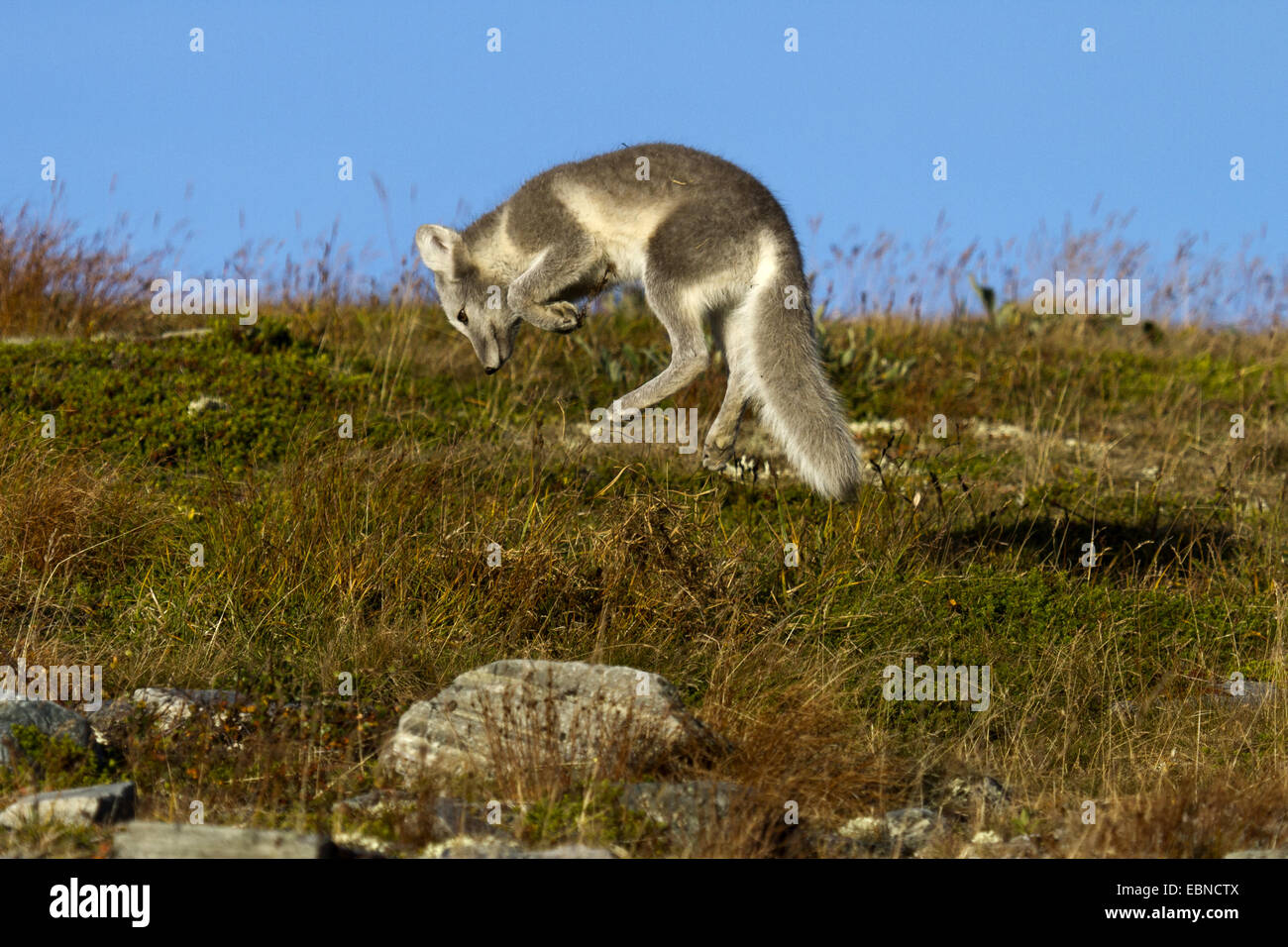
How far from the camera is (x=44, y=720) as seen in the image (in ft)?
18.3

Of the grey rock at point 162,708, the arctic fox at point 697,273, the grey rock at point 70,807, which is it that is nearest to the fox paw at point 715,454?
the arctic fox at point 697,273

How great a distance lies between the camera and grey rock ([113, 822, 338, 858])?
4.27 m

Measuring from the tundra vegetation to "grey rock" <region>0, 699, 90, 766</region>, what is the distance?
0.37 ft

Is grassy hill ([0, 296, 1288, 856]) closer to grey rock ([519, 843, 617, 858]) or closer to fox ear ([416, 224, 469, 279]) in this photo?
grey rock ([519, 843, 617, 858])

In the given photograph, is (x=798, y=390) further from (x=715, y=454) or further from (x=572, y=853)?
(x=572, y=853)

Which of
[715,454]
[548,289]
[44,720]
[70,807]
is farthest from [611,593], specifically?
[70,807]

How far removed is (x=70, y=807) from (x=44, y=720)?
3.04 feet

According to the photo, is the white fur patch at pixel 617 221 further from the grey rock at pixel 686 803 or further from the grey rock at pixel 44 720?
the grey rock at pixel 44 720

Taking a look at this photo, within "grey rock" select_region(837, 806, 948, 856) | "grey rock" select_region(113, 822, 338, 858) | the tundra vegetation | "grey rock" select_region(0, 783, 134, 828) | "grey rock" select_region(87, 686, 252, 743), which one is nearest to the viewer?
"grey rock" select_region(113, 822, 338, 858)

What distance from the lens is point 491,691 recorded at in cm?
559

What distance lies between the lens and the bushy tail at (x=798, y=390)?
700 centimetres

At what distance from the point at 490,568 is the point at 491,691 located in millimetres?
1412

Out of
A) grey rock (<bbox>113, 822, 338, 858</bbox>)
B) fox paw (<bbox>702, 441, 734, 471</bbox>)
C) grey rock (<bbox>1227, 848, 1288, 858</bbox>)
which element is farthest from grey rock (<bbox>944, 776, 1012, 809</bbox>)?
grey rock (<bbox>113, 822, 338, 858</bbox>)
